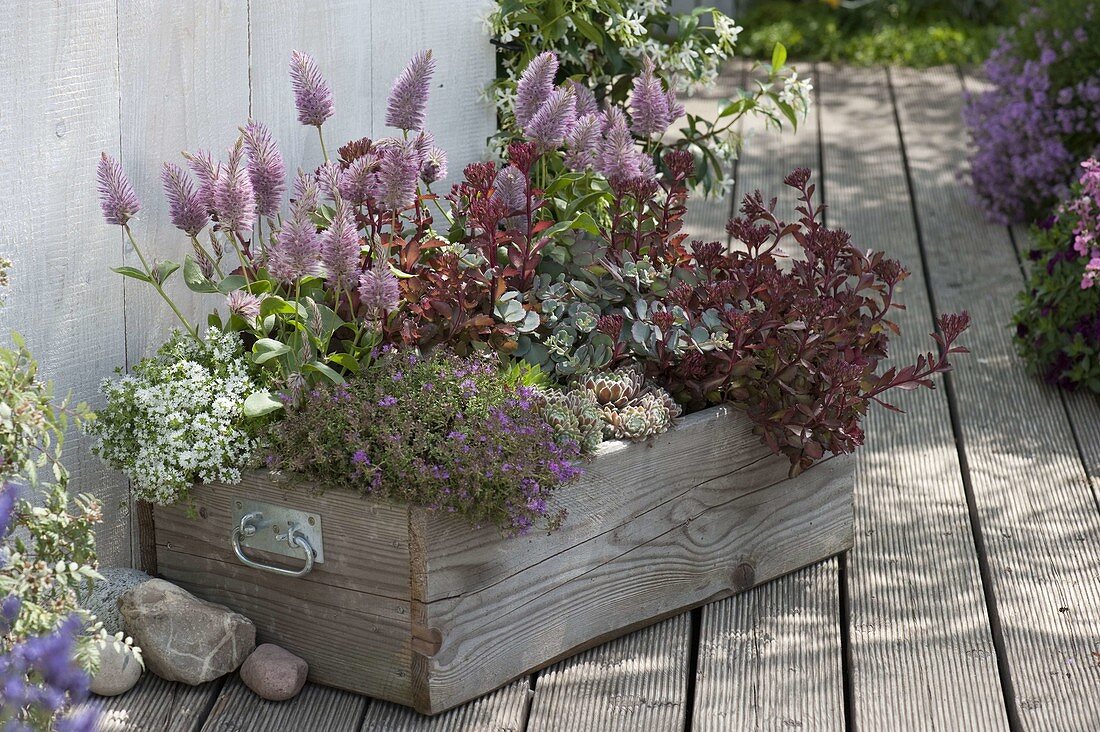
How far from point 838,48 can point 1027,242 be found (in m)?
2.87

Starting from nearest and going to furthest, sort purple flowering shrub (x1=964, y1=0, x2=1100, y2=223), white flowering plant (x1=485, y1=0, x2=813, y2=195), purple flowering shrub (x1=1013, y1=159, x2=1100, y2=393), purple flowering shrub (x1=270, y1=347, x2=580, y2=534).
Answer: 1. purple flowering shrub (x1=270, y1=347, x2=580, y2=534)
2. white flowering plant (x1=485, y1=0, x2=813, y2=195)
3. purple flowering shrub (x1=1013, y1=159, x2=1100, y2=393)
4. purple flowering shrub (x1=964, y1=0, x2=1100, y2=223)

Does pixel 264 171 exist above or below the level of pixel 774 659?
above

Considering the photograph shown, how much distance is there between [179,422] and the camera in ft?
7.29

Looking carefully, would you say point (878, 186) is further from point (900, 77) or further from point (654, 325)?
point (654, 325)

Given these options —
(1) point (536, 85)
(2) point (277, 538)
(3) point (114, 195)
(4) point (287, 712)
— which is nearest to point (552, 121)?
(1) point (536, 85)

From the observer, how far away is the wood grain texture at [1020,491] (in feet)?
7.79

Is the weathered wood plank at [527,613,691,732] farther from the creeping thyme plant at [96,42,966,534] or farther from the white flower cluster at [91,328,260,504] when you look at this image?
the white flower cluster at [91,328,260,504]

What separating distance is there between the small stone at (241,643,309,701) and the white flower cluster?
31 cm

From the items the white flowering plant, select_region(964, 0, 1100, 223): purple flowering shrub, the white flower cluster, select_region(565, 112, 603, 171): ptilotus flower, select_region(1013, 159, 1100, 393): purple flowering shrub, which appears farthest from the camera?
select_region(964, 0, 1100, 223): purple flowering shrub

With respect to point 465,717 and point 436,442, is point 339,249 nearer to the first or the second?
point 436,442

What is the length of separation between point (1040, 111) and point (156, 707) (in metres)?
3.99

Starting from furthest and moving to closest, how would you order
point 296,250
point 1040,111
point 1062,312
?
point 1040,111, point 1062,312, point 296,250

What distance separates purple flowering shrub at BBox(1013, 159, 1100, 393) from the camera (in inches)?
140

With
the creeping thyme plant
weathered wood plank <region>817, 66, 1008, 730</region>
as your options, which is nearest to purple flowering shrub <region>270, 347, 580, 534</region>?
the creeping thyme plant
